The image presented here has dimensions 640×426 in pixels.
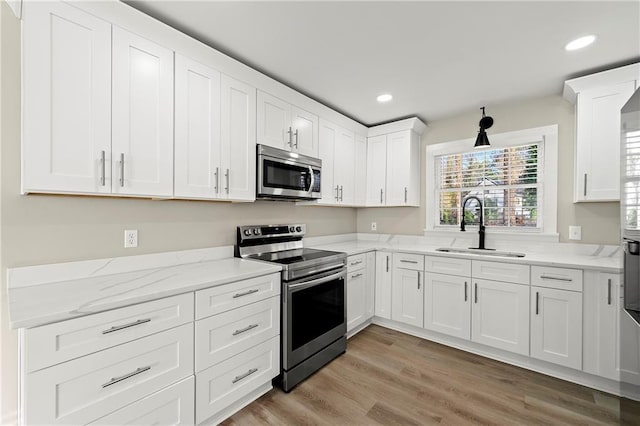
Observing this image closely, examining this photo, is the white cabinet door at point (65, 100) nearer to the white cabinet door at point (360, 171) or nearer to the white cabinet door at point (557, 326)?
the white cabinet door at point (360, 171)

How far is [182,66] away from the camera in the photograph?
6.09 ft

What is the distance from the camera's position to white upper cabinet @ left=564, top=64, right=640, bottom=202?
7.33 ft

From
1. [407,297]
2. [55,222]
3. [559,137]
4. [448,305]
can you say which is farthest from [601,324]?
[55,222]

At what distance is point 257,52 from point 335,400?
2.59 metres

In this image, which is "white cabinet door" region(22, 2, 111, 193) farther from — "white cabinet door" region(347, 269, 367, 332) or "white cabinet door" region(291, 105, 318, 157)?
"white cabinet door" region(347, 269, 367, 332)

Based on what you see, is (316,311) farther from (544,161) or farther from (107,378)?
(544,161)

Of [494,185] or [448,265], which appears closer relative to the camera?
[448,265]

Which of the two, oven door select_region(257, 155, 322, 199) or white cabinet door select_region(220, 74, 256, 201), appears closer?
white cabinet door select_region(220, 74, 256, 201)

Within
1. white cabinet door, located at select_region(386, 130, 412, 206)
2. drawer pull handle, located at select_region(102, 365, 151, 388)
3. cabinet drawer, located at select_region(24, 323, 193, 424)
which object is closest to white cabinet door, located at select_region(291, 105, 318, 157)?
white cabinet door, located at select_region(386, 130, 412, 206)

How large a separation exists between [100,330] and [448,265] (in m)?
2.70

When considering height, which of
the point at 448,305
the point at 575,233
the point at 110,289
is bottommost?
the point at 448,305

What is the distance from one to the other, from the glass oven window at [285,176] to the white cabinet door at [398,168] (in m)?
1.29

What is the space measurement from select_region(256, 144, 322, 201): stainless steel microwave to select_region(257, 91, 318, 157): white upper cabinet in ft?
0.27

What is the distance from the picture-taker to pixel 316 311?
2.33m
